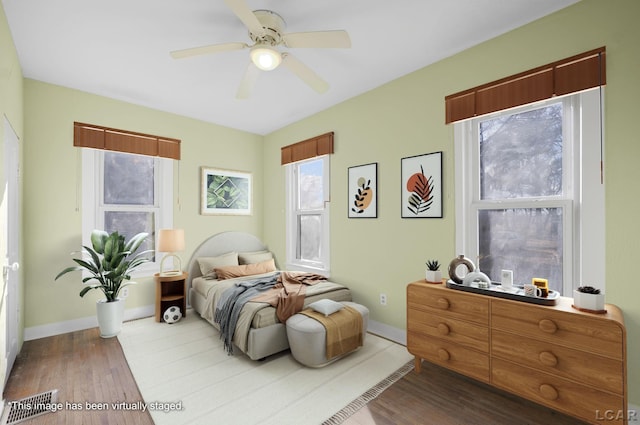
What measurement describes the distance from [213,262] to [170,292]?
641mm

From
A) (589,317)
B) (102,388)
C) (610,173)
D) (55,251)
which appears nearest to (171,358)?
(102,388)

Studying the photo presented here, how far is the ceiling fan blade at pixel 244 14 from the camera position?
5.31 ft

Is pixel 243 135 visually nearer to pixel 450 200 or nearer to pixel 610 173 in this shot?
pixel 450 200

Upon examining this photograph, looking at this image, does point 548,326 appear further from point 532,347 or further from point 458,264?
point 458,264

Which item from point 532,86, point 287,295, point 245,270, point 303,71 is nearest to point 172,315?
point 245,270

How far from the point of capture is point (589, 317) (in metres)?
1.64

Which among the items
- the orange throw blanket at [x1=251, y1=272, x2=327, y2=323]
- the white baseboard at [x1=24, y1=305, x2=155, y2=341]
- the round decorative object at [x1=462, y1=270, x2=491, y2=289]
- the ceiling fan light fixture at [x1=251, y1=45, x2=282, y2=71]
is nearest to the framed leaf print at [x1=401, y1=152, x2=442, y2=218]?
the round decorative object at [x1=462, y1=270, x2=491, y2=289]

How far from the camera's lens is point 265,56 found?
2115 mm

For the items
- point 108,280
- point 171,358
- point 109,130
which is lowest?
point 171,358

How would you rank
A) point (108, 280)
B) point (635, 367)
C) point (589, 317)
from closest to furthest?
point (589, 317), point (635, 367), point (108, 280)

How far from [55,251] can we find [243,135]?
2861 mm

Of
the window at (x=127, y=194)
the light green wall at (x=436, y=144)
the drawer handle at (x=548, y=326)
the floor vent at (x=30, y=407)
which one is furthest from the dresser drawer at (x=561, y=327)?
the window at (x=127, y=194)

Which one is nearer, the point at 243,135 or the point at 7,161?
the point at 7,161

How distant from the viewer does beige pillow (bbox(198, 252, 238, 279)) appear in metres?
4.02
